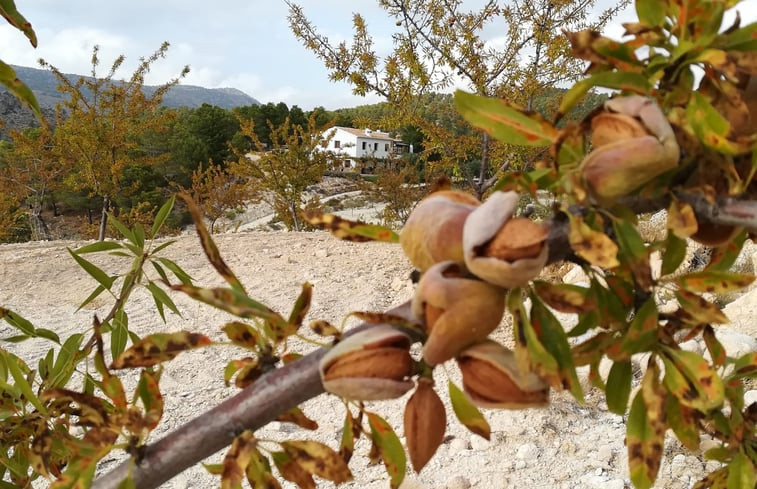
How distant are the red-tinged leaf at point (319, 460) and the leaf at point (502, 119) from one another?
0.28m

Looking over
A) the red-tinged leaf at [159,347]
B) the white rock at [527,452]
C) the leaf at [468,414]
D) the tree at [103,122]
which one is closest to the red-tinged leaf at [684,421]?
the leaf at [468,414]

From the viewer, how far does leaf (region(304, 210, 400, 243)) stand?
434 millimetres

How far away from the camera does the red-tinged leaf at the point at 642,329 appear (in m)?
0.38

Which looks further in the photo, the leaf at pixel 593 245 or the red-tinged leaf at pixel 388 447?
the red-tinged leaf at pixel 388 447

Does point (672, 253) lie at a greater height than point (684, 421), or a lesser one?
greater

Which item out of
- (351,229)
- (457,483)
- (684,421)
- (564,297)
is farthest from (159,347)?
(457,483)

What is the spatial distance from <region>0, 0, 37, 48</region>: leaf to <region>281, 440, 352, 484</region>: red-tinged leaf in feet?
1.70

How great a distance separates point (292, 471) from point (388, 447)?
85mm

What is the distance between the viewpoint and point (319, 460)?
0.44 m

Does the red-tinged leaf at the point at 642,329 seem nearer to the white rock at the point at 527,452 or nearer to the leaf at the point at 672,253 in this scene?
the leaf at the point at 672,253

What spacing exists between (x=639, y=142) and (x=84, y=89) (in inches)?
395

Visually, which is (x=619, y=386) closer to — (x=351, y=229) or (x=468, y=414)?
(x=468, y=414)

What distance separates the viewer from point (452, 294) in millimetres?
339

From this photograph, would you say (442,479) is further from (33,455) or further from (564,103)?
(564,103)
